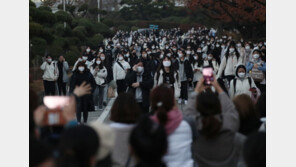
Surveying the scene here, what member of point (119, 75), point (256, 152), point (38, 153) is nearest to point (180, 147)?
point (256, 152)

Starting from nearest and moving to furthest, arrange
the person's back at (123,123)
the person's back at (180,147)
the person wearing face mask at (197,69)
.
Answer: the person's back at (180,147) < the person's back at (123,123) < the person wearing face mask at (197,69)

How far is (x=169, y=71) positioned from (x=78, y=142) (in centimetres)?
735

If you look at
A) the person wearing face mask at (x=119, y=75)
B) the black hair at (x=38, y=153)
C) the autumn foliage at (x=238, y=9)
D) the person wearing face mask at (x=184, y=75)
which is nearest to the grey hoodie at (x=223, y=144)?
the black hair at (x=38, y=153)

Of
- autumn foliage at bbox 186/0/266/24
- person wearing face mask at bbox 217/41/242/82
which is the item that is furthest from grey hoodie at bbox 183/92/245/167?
autumn foliage at bbox 186/0/266/24

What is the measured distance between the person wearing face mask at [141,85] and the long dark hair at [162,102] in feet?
14.6

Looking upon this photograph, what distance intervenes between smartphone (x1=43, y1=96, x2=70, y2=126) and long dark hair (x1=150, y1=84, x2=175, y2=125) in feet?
2.96

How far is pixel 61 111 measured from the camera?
3191 millimetres

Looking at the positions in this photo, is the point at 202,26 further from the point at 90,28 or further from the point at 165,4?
the point at 90,28

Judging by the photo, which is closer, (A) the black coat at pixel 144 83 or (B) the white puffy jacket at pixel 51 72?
(A) the black coat at pixel 144 83

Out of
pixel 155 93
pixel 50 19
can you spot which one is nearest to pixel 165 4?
pixel 50 19

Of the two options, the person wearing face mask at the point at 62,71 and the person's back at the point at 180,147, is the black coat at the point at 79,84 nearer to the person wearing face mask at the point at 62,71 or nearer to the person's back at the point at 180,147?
the person wearing face mask at the point at 62,71

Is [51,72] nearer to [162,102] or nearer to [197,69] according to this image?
[197,69]

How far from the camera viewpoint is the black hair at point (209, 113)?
152 inches

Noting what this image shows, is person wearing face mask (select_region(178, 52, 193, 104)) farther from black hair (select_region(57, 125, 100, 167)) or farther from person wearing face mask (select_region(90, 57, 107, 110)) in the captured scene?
black hair (select_region(57, 125, 100, 167))
